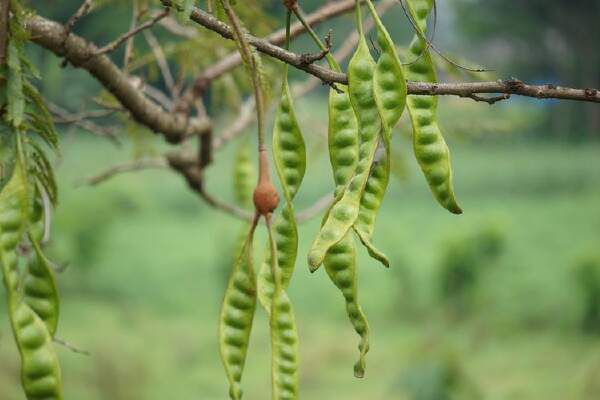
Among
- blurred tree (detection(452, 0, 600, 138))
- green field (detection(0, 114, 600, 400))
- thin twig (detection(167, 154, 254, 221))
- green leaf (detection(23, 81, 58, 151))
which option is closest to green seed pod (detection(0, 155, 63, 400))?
green leaf (detection(23, 81, 58, 151))

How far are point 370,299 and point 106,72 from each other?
3.76 m

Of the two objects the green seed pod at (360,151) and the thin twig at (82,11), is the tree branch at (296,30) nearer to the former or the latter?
the thin twig at (82,11)

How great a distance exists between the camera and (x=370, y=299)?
469 centimetres

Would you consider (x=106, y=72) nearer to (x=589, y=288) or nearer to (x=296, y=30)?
(x=296, y=30)

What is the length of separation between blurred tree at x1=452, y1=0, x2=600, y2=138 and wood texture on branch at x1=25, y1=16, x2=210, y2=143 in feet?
17.6

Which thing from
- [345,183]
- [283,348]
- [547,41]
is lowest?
[283,348]

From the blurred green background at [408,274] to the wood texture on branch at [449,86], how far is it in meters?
1.85

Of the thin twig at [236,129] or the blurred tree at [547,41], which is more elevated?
the blurred tree at [547,41]

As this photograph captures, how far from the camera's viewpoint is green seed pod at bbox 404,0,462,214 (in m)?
0.57

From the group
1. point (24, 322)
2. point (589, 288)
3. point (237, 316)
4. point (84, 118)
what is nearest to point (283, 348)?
point (237, 316)

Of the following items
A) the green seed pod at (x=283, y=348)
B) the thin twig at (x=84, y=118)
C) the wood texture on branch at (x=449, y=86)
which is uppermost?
the thin twig at (x=84, y=118)

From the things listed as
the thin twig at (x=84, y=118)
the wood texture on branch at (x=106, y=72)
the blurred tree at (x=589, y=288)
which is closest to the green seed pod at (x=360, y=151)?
the wood texture on branch at (x=106, y=72)

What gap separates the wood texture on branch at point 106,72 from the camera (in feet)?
3.09

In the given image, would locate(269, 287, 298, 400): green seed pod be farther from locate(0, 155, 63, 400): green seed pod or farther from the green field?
the green field
